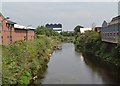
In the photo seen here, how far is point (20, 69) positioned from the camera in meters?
18.8

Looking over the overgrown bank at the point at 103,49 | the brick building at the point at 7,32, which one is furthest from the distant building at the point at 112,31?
the brick building at the point at 7,32

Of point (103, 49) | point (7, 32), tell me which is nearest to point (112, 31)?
point (103, 49)

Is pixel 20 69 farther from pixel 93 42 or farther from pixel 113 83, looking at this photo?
pixel 93 42

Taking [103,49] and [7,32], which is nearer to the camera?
[7,32]

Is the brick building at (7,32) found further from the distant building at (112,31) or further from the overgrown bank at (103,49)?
the distant building at (112,31)

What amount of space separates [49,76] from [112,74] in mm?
6396

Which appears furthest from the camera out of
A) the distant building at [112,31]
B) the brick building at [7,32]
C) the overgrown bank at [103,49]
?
the distant building at [112,31]

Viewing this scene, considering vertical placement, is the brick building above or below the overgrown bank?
above

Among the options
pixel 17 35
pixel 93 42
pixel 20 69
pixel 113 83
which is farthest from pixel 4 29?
pixel 93 42

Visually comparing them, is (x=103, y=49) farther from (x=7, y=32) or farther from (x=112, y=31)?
(x=7, y=32)

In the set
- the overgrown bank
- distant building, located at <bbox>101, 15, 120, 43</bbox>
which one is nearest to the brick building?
the overgrown bank

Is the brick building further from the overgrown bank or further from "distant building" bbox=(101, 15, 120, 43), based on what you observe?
"distant building" bbox=(101, 15, 120, 43)

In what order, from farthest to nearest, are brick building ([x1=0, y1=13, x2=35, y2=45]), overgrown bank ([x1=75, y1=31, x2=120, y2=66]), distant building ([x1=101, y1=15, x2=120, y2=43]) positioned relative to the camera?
distant building ([x1=101, y1=15, x2=120, y2=43]) < overgrown bank ([x1=75, y1=31, x2=120, y2=66]) < brick building ([x1=0, y1=13, x2=35, y2=45])

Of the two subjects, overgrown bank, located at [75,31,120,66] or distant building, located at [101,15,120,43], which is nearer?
overgrown bank, located at [75,31,120,66]
